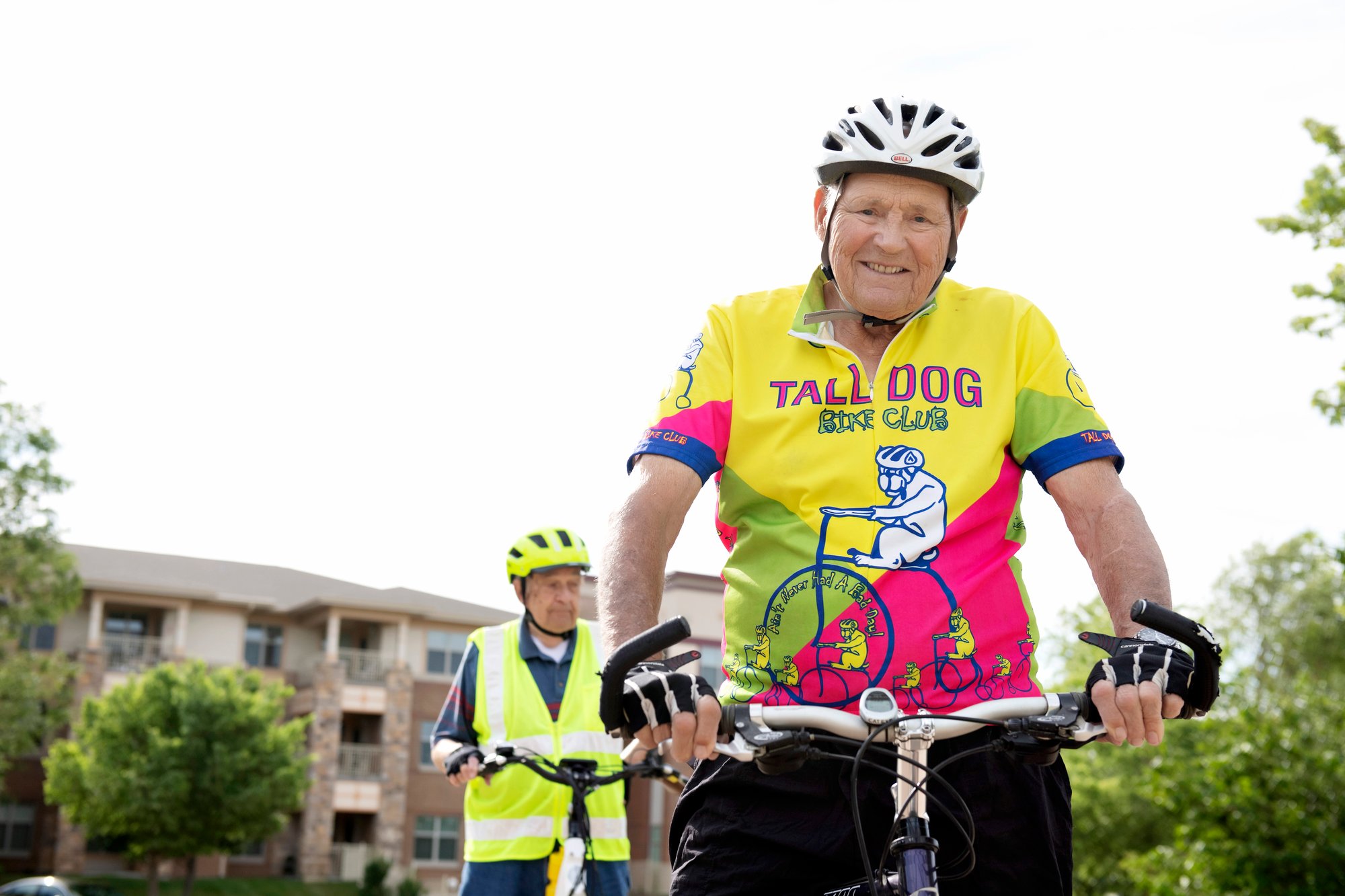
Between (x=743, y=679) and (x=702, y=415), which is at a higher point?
(x=702, y=415)

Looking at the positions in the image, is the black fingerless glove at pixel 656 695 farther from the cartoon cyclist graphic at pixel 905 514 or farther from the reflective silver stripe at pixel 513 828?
the reflective silver stripe at pixel 513 828

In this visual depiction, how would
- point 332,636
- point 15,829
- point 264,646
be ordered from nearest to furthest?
point 15,829
point 332,636
point 264,646

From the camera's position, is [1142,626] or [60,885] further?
[60,885]

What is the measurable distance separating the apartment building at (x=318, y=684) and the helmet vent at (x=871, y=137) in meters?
48.2

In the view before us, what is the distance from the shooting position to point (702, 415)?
3121 mm

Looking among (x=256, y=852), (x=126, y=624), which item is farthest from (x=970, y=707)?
(x=256, y=852)

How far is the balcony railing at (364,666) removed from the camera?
5469 centimetres

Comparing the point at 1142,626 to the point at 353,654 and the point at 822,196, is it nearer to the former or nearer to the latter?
the point at 822,196

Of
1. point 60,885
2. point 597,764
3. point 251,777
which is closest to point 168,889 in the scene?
point 251,777

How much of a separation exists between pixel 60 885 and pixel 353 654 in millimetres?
21460

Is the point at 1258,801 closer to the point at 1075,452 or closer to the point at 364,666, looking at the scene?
the point at 1075,452

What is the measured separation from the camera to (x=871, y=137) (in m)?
3.16

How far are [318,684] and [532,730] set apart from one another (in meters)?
49.5

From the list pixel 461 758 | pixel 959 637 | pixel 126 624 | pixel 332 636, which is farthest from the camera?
pixel 332 636
